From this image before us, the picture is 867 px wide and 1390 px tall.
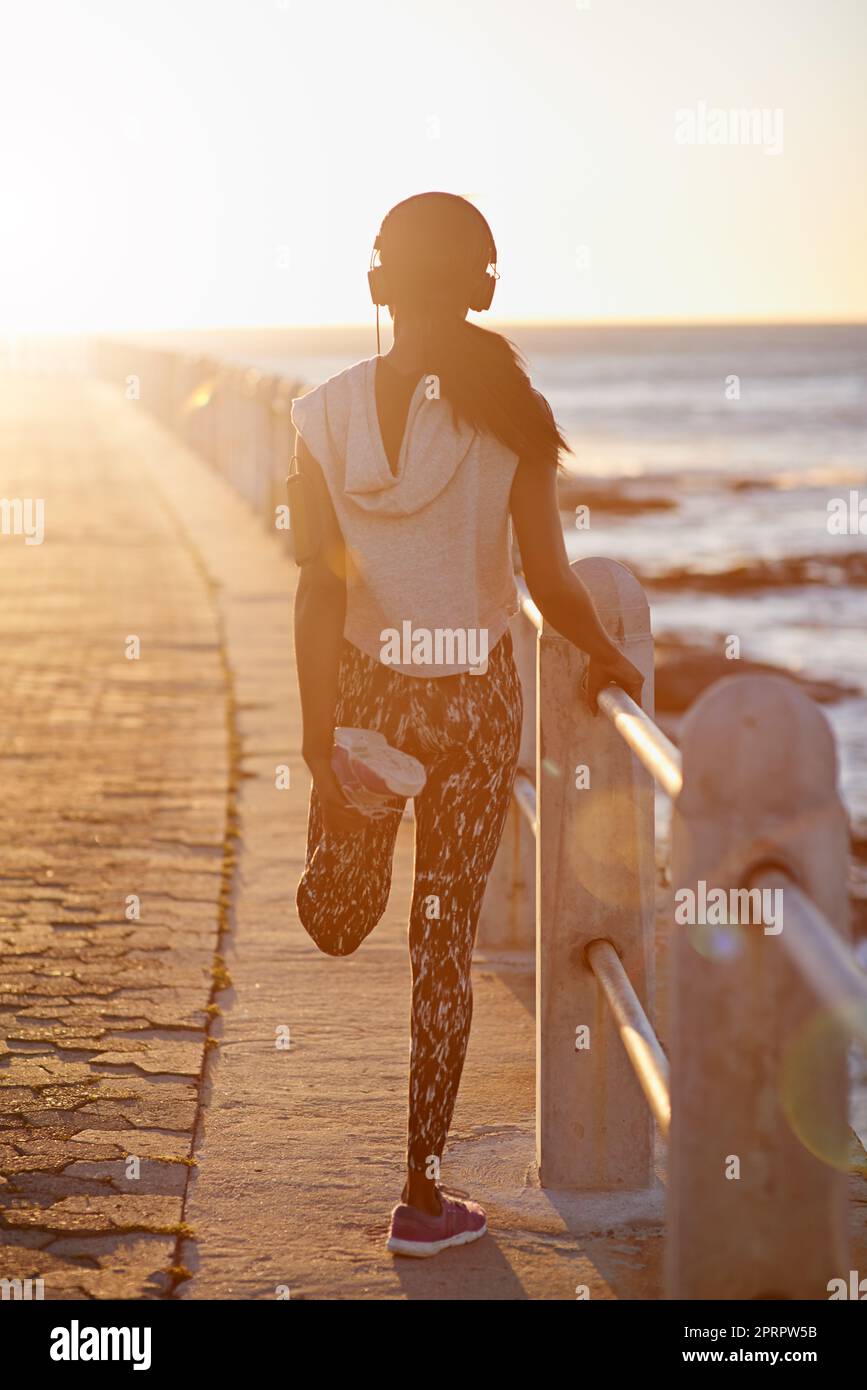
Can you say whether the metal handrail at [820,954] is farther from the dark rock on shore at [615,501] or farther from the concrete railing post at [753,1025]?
the dark rock on shore at [615,501]

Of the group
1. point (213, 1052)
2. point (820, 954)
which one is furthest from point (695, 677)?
point (820, 954)

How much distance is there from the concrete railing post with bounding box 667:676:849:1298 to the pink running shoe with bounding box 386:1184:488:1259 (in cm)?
109

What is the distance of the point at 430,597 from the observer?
3383mm

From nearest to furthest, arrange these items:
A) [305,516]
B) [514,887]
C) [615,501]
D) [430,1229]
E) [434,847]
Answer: [305,516] → [434,847] → [430,1229] → [514,887] → [615,501]

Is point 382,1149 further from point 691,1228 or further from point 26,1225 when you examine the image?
point 691,1228

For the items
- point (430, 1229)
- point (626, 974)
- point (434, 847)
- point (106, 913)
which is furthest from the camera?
point (106, 913)

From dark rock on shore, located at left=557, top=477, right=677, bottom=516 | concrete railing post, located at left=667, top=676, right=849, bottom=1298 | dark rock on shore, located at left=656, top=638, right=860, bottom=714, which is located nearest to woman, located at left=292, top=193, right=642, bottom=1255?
concrete railing post, located at left=667, top=676, right=849, bottom=1298

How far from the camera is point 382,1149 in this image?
166 inches

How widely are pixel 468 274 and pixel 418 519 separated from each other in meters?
0.45

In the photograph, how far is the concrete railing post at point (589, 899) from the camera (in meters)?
3.81

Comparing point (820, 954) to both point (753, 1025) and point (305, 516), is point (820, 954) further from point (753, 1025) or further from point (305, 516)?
point (305, 516)

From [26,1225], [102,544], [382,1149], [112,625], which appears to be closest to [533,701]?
[382,1149]

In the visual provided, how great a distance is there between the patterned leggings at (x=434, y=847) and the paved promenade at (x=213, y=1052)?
40cm
